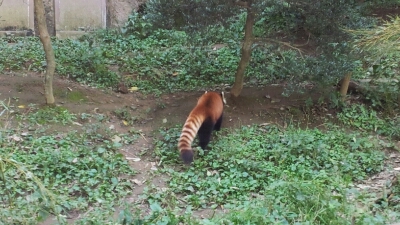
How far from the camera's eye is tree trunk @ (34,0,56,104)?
6398mm

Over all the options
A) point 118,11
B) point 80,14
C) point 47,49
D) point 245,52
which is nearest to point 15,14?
point 80,14

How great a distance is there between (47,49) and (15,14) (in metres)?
4.30

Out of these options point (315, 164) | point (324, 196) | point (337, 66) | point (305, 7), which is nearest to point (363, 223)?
point (324, 196)

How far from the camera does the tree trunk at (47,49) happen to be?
640 cm

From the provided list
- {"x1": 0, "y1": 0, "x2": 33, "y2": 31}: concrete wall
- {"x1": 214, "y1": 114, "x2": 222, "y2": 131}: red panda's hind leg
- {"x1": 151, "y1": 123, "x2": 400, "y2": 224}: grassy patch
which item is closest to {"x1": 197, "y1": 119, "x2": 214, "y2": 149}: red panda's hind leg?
{"x1": 151, "y1": 123, "x2": 400, "y2": 224}: grassy patch

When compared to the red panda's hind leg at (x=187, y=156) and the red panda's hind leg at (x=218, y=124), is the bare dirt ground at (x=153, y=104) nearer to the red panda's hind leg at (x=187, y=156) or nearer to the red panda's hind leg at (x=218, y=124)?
the red panda's hind leg at (x=218, y=124)

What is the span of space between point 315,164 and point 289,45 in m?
2.21

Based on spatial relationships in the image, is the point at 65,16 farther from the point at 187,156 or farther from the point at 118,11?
the point at 187,156

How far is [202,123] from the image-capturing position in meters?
6.27

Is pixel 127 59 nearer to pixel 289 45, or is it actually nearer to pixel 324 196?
pixel 289 45

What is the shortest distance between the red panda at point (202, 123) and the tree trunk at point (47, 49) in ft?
6.75

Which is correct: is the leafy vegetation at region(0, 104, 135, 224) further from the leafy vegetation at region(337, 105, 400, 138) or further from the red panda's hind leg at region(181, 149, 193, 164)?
the leafy vegetation at region(337, 105, 400, 138)

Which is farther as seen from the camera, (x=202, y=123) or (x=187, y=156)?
(x=202, y=123)

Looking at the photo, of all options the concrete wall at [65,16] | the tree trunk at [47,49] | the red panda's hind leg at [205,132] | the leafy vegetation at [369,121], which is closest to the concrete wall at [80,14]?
the concrete wall at [65,16]
